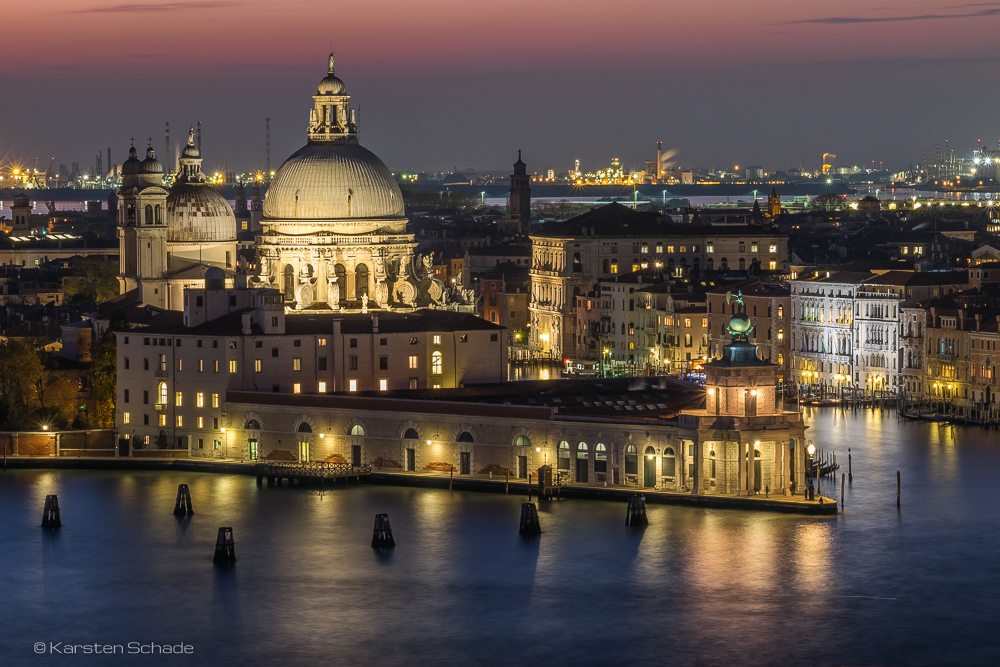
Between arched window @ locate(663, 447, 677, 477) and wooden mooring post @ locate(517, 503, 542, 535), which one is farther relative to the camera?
arched window @ locate(663, 447, 677, 477)

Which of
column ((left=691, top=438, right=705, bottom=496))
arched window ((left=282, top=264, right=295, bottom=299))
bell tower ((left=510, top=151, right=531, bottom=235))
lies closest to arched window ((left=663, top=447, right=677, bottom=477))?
column ((left=691, top=438, right=705, bottom=496))

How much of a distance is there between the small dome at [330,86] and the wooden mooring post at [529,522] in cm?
2404

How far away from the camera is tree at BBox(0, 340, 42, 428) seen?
5947 centimetres

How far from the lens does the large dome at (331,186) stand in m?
68.4

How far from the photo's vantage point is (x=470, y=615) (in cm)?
4291

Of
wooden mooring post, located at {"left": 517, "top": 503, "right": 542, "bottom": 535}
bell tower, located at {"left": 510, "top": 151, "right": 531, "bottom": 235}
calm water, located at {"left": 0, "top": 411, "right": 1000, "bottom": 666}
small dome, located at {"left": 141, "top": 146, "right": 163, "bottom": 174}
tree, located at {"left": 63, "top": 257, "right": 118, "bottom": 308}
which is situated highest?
bell tower, located at {"left": 510, "top": 151, "right": 531, "bottom": 235}

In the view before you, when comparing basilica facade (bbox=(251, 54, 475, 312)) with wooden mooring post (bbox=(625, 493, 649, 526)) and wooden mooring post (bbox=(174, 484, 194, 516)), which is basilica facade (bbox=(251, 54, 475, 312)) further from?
wooden mooring post (bbox=(625, 493, 649, 526))

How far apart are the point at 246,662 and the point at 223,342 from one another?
17.8m

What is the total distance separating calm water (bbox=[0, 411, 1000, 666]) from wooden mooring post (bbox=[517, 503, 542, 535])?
1.53 ft

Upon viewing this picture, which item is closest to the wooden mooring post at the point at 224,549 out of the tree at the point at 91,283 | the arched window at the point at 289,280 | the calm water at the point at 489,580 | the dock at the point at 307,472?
the calm water at the point at 489,580

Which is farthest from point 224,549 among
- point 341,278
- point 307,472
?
point 341,278

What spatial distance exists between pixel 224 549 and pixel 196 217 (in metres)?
25.3

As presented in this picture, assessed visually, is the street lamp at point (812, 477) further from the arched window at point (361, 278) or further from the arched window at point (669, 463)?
the arched window at point (361, 278)

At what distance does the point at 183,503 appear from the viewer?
51.6 metres
